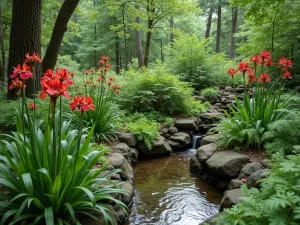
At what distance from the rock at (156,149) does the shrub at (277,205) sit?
3915 millimetres

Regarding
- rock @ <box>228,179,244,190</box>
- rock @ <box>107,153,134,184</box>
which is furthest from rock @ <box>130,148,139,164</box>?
rock @ <box>228,179,244,190</box>

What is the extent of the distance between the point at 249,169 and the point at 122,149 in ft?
7.98

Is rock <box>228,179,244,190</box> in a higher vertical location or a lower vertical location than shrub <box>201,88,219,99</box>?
lower

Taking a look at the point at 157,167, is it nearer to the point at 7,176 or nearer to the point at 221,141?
the point at 221,141

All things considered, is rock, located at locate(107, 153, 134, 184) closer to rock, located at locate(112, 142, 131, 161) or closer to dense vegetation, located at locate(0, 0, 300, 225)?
dense vegetation, located at locate(0, 0, 300, 225)

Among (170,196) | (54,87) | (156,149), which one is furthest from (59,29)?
(54,87)

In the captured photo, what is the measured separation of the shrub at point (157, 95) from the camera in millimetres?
7770

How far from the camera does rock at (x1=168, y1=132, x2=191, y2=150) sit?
6.71 m

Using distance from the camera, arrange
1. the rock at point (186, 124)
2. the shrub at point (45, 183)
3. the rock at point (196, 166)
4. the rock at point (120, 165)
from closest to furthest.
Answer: the shrub at point (45, 183) → the rock at point (120, 165) → the rock at point (196, 166) → the rock at point (186, 124)

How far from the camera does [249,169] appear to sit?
4.11 meters

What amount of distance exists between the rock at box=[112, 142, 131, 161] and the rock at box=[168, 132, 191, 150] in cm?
164

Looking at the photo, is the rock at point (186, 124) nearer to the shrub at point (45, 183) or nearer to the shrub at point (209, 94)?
the shrub at point (209, 94)

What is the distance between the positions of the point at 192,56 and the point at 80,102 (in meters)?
9.72

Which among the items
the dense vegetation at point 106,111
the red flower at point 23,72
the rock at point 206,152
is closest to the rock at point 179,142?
the dense vegetation at point 106,111
